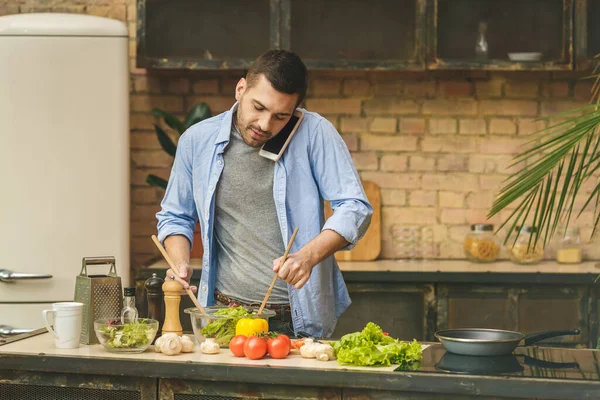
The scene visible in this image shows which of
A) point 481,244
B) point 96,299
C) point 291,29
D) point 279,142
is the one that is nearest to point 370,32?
point 291,29

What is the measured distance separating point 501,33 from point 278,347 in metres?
2.64

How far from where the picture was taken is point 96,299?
97.6 inches

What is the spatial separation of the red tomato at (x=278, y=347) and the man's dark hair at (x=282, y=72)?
2.44 feet

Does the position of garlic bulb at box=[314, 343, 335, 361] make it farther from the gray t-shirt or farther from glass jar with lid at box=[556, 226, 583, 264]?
glass jar with lid at box=[556, 226, 583, 264]

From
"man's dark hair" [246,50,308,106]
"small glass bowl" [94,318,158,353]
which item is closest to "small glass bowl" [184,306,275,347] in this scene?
"small glass bowl" [94,318,158,353]

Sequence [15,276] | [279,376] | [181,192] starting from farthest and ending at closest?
Answer: [15,276] < [181,192] < [279,376]

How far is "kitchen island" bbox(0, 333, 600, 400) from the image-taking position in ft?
6.74

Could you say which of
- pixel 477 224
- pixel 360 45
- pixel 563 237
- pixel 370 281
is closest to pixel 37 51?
pixel 360 45

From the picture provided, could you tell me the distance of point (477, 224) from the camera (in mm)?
4328

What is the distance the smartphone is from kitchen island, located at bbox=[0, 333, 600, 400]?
0.67 meters

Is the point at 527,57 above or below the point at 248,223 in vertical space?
above

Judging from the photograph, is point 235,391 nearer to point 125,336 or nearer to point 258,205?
point 125,336

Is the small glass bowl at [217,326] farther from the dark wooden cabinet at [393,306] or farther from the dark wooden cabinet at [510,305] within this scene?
the dark wooden cabinet at [510,305]

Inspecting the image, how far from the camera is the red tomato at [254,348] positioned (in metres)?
2.24
